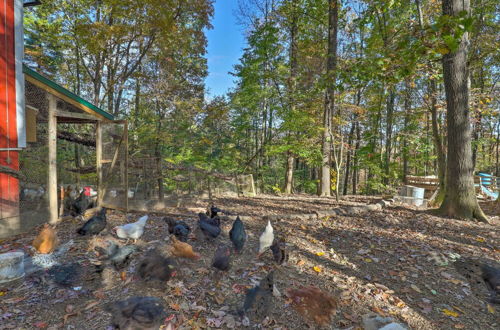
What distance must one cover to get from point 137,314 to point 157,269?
0.74m

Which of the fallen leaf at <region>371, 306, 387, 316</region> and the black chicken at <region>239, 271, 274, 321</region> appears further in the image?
the fallen leaf at <region>371, 306, 387, 316</region>

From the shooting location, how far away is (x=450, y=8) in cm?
546

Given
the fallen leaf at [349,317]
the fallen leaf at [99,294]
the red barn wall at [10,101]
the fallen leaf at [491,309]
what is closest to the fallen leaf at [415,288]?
the fallen leaf at [491,309]

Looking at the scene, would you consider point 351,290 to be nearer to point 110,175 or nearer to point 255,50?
point 110,175

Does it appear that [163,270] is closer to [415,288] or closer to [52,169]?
[415,288]

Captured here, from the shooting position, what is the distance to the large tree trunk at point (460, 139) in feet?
18.6

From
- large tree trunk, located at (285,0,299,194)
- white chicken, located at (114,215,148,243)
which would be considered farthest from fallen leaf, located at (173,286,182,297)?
large tree trunk, located at (285,0,299,194)

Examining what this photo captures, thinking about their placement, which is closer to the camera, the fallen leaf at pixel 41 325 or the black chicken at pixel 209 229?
the fallen leaf at pixel 41 325

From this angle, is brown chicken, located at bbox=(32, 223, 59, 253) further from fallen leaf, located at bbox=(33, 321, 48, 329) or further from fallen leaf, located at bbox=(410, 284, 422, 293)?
fallen leaf, located at bbox=(410, 284, 422, 293)

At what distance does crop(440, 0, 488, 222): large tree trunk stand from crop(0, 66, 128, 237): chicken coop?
25.0 ft

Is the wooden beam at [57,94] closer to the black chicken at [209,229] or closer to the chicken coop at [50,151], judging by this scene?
the chicken coop at [50,151]

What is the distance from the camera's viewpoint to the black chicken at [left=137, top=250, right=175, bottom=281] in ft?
8.44

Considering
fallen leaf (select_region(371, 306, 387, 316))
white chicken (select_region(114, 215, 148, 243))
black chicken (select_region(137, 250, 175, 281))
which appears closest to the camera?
fallen leaf (select_region(371, 306, 387, 316))

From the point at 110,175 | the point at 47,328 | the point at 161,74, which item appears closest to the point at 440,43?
the point at 47,328
